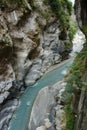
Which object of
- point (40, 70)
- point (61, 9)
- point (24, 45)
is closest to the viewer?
point (24, 45)

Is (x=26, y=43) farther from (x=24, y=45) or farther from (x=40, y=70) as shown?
(x=40, y=70)

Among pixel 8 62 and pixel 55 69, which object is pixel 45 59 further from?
pixel 8 62

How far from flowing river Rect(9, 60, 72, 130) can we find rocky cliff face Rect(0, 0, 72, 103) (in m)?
0.76

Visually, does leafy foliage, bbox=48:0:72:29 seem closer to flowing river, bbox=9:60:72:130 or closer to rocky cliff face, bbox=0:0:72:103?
rocky cliff face, bbox=0:0:72:103

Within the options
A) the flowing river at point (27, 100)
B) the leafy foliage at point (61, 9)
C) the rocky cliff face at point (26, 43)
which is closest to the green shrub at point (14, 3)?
the rocky cliff face at point (26, 43)

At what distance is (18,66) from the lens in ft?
58.3

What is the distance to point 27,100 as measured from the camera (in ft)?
50.0

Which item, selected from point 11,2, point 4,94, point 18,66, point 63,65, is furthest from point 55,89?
point 63,65

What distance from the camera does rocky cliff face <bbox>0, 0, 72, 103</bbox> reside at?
591 inches

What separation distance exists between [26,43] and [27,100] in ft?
16.3

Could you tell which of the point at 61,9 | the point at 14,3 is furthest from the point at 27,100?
the point at 61,9

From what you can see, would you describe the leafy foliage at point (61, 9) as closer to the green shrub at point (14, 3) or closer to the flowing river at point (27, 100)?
the flowing river at point (27, 100)

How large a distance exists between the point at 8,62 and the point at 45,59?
21.7 feet

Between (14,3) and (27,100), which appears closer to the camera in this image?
(27,100)
